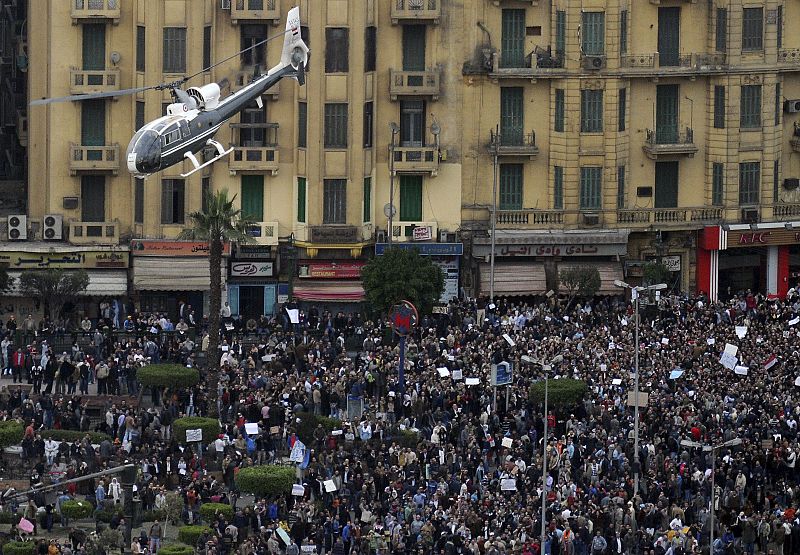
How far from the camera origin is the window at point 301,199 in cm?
10425

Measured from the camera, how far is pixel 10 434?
85875mm

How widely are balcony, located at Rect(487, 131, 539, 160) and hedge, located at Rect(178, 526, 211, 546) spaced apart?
29.7m

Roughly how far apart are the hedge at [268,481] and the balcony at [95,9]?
26.3 m

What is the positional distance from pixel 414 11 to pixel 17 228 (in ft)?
53.0

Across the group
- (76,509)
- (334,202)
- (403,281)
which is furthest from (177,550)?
(334,202)

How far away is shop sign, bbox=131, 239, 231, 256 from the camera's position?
103688 mm

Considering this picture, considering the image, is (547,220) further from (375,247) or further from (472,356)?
(472,356)

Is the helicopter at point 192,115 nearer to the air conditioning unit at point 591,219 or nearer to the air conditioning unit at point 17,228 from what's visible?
the air conditioning unit at point 17,228

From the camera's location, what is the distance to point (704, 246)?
350ft

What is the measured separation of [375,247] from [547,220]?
6.52 metres

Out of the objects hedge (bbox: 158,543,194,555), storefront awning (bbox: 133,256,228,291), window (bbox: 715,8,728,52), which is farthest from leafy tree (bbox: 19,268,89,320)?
window (bbox: 715,8,728,52)

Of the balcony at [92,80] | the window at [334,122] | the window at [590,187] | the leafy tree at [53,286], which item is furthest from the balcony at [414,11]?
the leafy tree at [53,286]

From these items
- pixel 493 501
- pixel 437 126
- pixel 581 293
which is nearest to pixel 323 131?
pixel 437 126

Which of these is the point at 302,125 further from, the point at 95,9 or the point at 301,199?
the point at 95,9
